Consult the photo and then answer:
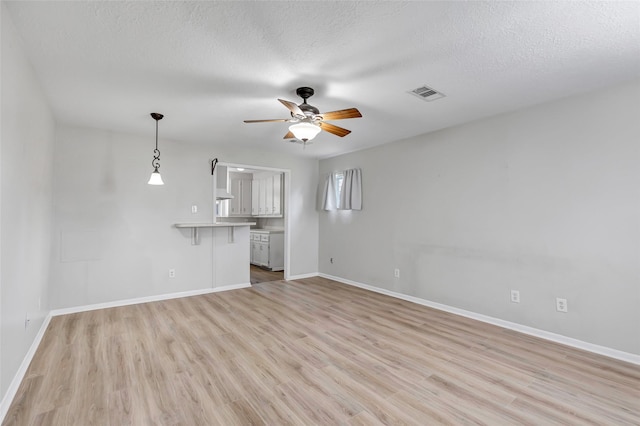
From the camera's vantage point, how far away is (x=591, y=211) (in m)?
2.91

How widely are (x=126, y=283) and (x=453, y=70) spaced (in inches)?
A: 190

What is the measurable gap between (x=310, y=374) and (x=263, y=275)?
13.8ft

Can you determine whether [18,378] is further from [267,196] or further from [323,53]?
[267,196]

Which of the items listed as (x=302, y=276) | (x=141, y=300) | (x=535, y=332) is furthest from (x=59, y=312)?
(x=535, y=332)

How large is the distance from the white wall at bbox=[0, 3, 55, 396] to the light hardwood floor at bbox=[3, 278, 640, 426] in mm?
389

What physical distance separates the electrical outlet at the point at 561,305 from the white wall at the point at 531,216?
3 centimetres

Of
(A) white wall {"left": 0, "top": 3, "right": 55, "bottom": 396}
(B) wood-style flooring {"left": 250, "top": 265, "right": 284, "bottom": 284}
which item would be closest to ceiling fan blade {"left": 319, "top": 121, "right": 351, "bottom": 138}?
(A) white wall {"left": 0, "top": 3, "right": 55, "bottom": 396}

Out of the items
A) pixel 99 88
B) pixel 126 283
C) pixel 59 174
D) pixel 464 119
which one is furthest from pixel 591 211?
pixel 59 174

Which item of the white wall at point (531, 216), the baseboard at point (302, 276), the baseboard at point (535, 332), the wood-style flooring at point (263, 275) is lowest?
the baseboard at point (535, 332)

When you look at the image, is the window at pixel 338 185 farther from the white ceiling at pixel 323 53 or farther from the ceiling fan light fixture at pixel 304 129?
the ceiling fan light fixture at pixel 304 129

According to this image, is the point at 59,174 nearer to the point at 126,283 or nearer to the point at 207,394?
the point at 126,283

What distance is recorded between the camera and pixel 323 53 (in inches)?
Answer: 89.4

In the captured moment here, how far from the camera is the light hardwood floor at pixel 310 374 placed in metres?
1.96

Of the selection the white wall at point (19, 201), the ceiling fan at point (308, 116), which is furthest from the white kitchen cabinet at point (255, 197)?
the ceiling fan at point (308, 116)
